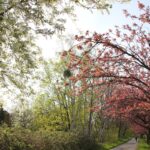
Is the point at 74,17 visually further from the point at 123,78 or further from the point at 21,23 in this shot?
Result: the point at 123,78

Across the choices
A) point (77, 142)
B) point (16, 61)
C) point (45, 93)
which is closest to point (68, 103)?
point (45, 93)

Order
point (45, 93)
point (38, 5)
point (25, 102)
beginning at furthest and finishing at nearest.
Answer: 1. point (45, 93)
2. point (25, 102)
3. point (38, 5)

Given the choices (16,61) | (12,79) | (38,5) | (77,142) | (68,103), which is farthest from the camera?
(68,103)

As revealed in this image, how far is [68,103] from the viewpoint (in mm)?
45469

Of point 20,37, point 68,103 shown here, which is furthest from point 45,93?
point 20,37

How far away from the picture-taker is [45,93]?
48719 mm

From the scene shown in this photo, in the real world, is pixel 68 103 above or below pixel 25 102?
above

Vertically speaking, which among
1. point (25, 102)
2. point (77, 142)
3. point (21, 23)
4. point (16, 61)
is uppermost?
point (21, 23)

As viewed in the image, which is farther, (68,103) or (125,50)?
(68,103)

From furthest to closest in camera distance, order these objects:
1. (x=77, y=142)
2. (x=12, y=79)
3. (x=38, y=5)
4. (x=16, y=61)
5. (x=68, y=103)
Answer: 1. (x=68, y=103)
2. (x=77, y=142)
3. (x=12, y=79)
4. (x=16, y=61)
5. (x=38, y=5)

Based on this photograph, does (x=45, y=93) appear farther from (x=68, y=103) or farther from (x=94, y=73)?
(x=94, y=73)

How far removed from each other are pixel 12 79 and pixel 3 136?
4.05 metres

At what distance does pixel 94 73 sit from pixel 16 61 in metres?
4.03

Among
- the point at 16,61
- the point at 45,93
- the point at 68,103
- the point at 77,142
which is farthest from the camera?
the point at 45,93
